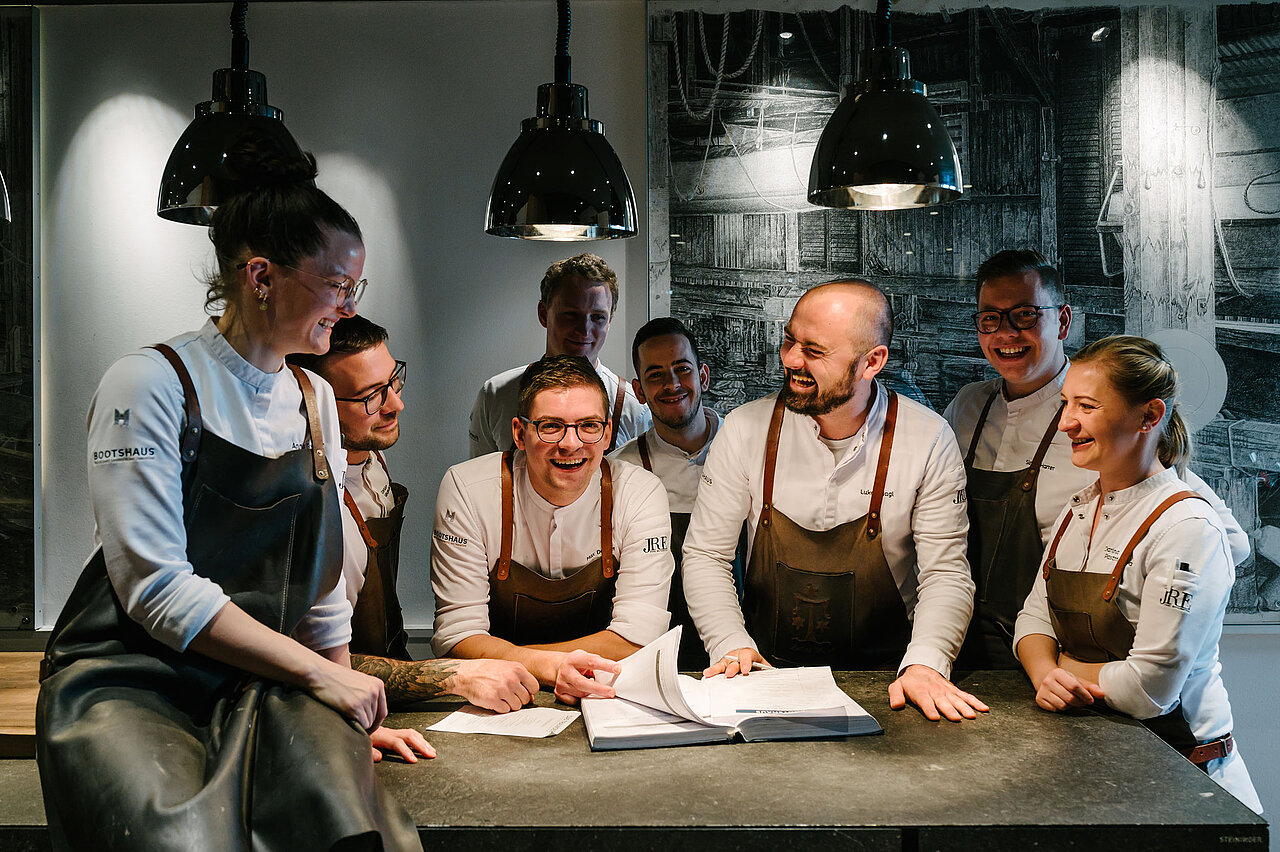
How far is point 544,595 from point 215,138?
127cm

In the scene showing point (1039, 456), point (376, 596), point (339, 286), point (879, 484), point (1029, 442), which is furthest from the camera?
point (1029, 442)

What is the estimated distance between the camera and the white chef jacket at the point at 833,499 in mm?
2555

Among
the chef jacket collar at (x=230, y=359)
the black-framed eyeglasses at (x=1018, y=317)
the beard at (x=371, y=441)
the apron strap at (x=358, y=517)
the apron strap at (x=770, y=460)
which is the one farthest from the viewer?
the black-framed eyeglasses at (x=1018, y=317)

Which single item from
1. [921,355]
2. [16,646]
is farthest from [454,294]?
[16,646]

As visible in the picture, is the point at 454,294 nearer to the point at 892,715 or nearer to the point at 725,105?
the point at 725,105

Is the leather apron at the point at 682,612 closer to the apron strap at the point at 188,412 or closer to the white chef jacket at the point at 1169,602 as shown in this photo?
the white chef jacket at the point at 1169,602

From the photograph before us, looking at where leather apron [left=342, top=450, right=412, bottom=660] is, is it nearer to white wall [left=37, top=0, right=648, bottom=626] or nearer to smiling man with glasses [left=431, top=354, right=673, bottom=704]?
smiling man with glasses [left=431, top=354, right=673, bottom=704]

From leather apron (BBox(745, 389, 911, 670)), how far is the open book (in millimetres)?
554

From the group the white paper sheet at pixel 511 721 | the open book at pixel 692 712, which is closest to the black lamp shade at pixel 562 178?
the open book at pixel 692 712

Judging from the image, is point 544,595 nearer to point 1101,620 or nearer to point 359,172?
point 1101,620

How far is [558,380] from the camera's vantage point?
256 centimetres

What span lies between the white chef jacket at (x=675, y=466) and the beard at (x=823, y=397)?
17.8 inches

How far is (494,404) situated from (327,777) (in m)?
2.47

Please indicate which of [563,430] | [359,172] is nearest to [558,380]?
[563,430]
